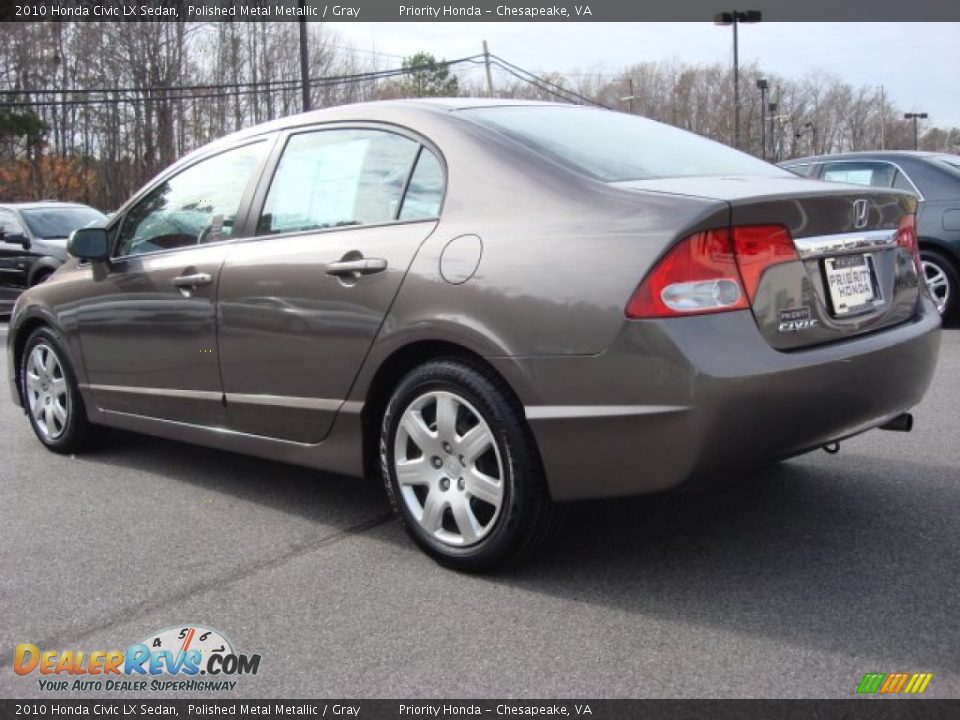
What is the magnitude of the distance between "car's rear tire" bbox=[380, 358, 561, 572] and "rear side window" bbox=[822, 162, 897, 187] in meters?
6.97

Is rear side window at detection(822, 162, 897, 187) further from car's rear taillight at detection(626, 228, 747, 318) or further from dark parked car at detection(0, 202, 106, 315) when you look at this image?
dark parked car at detection(0, 202, 106, 315)

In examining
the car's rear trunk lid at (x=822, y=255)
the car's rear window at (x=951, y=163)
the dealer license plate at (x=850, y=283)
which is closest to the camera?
the car's rear trunk lid at (x=822, y=255)

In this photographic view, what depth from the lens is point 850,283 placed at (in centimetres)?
310

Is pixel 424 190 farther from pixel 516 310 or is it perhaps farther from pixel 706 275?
pixel 706 275

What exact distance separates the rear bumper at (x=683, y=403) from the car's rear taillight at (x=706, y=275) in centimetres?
4

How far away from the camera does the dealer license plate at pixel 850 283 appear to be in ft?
9.91

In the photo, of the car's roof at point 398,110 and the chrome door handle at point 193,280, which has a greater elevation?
the car's roof at point 398,110

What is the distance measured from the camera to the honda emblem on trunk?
3.13m

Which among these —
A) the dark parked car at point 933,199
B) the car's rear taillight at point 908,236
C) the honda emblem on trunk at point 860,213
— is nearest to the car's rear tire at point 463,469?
the honda emblem on trunk at point 860,213

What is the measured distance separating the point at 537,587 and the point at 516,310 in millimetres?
901

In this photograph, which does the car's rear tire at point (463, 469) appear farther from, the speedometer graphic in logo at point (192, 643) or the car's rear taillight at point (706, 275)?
the speedometer graphic in logo at point (192, 643)

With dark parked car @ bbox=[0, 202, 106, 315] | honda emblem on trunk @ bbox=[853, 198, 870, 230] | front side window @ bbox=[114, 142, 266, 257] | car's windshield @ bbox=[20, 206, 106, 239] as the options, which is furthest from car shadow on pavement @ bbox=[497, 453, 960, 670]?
car's windshield @ bbox=[20, 206, 106, 239]

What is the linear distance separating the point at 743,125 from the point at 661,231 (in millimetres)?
70766
